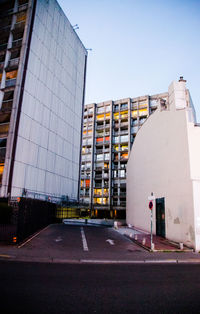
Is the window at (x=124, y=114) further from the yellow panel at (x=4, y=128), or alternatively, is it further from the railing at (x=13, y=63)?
the yellow panel at (x=4, y=128)

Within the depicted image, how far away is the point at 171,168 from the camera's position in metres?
15.6

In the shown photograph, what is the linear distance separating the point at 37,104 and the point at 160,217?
2450cm

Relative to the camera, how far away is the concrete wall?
1313cm

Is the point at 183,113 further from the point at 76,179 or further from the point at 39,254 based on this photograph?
the point at 76,179

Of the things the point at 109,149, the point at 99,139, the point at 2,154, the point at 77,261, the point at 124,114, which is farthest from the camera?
the point at 99,139

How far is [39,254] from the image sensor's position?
9320 mm

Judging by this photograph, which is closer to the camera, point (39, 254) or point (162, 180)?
point (39, 254)

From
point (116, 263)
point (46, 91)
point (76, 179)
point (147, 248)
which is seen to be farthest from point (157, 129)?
point (76, 179)

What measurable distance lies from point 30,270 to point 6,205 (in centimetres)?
1933

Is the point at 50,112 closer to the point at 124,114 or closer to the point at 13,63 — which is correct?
the point at 13,63

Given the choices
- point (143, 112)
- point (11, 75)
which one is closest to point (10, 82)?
point (11, 75)

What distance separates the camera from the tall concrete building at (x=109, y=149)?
59750 millimetres

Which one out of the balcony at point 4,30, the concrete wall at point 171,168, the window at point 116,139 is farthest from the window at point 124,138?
the concrete wall at point 171,168

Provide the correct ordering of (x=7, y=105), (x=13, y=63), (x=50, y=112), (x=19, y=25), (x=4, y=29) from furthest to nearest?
(x=50, y=112) → (x=4, y=29) → (x=19, y=25) → (x=13, y=63) → (x=7, y=105)
